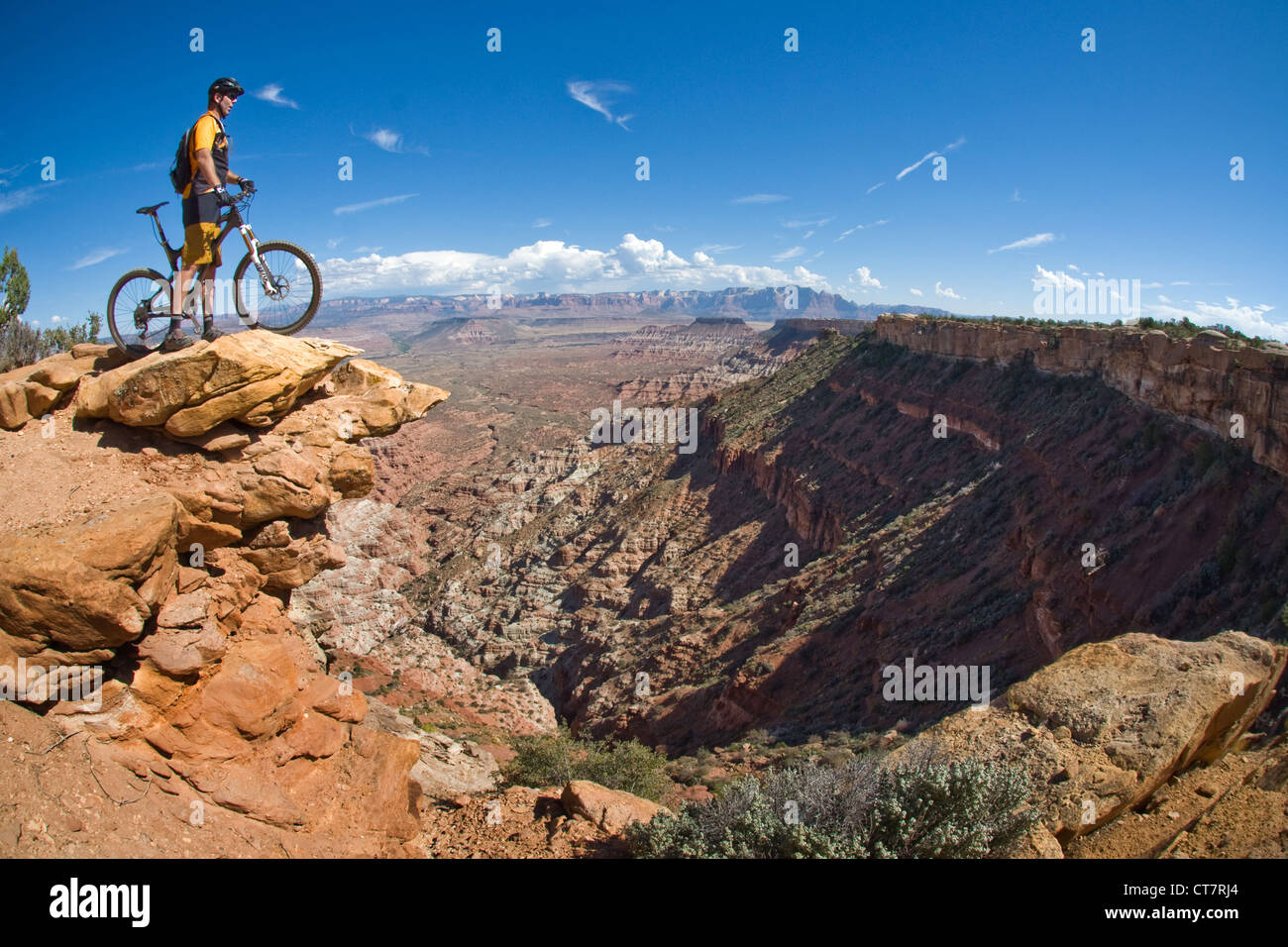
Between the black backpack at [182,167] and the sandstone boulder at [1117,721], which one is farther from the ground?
the black backpack at [182,167]

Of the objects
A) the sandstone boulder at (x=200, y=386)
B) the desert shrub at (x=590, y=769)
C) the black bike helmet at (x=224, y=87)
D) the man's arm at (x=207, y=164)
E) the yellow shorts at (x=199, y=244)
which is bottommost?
the desert shrub at (x=590, y=769)

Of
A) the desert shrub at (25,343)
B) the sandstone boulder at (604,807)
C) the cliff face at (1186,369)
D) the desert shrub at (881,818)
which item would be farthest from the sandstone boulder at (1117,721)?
the desert shrub at (25,343)

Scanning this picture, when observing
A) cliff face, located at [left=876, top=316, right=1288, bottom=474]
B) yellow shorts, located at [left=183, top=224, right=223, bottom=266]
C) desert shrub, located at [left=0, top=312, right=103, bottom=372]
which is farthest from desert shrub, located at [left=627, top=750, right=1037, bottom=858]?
desert shrub, located at [left=0, top=312, right=103, bottom=372]

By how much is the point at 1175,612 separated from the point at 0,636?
16.7m

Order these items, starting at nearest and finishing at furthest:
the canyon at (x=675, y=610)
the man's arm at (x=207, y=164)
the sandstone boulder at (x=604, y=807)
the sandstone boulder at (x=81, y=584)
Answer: the sandstone boulder at (x=81, y=584), the canyon at (x=675, y=610), the man's arm at (x=207, y=164), the sandstone boulder at (x=604, y=807)

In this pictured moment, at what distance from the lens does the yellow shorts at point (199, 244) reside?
8219 mm

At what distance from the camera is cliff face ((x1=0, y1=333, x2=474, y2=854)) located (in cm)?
639

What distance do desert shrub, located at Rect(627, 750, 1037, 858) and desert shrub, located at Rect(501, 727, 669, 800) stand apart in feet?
24.6

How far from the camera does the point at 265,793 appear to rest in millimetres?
7625

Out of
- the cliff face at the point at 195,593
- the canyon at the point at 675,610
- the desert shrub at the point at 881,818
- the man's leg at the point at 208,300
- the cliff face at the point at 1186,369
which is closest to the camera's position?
the desert shrub at the point at 881,818

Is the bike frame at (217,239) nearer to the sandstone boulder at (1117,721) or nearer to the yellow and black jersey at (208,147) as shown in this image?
the yellow and black jersey at (208,147)

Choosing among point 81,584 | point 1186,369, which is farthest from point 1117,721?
point 1186,369
